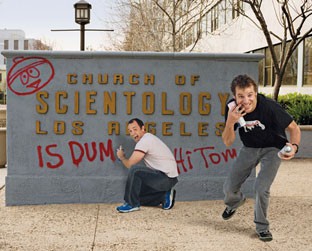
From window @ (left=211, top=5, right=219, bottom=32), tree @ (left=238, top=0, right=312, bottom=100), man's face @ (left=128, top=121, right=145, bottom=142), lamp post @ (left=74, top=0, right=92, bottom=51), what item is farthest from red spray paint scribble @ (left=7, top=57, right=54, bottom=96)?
window @ (left=211, top=5, right=219, bottom=32)

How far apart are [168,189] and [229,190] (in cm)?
126

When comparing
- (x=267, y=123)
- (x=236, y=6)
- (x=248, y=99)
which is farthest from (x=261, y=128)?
(x=236, y=6)

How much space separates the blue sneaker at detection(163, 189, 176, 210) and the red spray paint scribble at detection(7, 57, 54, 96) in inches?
86.3

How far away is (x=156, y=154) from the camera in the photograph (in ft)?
23.2

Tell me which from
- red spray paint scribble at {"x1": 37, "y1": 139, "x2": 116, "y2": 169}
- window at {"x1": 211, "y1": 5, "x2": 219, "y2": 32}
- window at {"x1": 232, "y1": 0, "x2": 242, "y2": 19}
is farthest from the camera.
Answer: window at {"x1": 211, "y1": 5, "x2": 219, "y2": 32}

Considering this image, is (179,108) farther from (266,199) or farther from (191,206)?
(266,199)

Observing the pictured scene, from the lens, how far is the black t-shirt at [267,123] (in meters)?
5.54

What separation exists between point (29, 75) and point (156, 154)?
6.52 ft

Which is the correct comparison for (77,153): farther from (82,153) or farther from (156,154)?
(156,154)

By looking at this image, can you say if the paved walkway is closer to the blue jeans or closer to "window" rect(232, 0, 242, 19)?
the blue jeans

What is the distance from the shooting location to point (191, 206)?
7.17 metres

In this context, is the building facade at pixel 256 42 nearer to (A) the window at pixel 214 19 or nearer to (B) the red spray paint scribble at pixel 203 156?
(A) the window at pixel 214 19

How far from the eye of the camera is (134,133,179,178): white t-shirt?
23.0 ft

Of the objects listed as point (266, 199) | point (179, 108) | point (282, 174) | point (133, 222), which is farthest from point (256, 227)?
point (282, 174)
